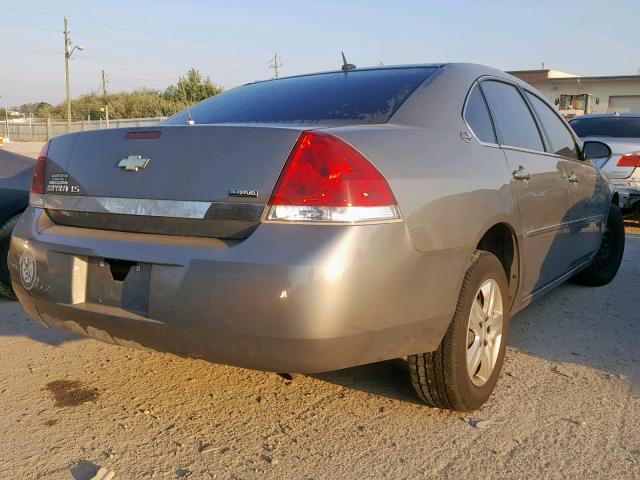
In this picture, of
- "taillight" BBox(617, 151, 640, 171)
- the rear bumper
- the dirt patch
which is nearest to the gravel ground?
the dirt patch

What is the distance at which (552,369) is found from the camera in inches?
132

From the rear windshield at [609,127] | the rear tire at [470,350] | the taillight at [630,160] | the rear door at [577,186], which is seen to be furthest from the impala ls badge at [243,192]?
the rear windshield at [609,127]

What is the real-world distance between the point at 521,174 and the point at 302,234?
62.2 inches

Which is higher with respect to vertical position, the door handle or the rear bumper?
the door handle

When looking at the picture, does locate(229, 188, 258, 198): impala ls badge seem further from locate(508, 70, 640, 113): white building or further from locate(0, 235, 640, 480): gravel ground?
locate(508, 70, 640, 113): white building

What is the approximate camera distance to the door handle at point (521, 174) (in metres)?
3.15

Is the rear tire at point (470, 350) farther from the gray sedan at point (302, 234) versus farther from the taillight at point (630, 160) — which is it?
the taillight at point (630, 160)

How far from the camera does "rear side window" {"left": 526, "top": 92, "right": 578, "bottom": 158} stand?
4039mm

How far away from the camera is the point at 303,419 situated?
9.05 feet

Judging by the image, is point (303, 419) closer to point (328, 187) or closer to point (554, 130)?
point (328, 187)

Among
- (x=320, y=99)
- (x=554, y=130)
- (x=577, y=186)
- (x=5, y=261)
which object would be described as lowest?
(x=5, y=261)

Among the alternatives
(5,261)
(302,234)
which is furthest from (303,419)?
(5,261)

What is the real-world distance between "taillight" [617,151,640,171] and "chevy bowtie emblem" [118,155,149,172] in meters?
6.96

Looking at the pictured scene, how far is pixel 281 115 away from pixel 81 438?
5.56 ft
